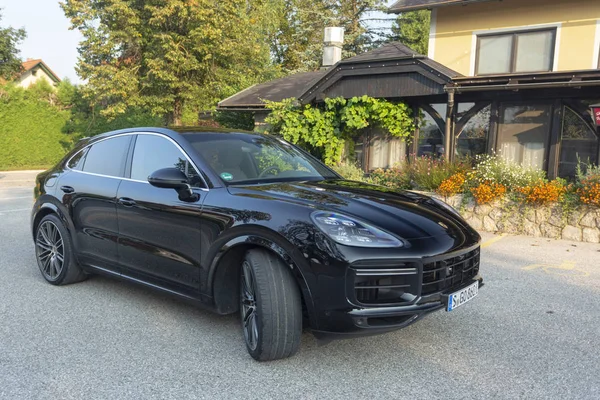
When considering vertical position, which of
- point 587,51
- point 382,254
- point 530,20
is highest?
point 530,20

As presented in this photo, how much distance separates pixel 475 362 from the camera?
336 cm

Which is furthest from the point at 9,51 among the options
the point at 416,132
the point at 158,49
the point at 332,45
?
the point at 416,132

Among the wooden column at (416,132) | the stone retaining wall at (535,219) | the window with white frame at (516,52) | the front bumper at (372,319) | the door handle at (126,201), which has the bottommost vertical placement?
the stone retaining wall at (535,219)

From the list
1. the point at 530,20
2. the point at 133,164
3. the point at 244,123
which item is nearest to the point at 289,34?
the point at 244,123

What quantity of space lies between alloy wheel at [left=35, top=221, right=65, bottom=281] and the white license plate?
12.5 feet

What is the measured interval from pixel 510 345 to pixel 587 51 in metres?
10.4

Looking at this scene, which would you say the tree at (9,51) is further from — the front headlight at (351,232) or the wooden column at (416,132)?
the front headlight at (351,232)

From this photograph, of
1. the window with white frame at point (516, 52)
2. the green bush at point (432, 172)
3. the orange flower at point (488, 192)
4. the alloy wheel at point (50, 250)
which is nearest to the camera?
the alloy wheel at point (50, 250)

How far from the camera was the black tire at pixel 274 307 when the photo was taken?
10.0 feet

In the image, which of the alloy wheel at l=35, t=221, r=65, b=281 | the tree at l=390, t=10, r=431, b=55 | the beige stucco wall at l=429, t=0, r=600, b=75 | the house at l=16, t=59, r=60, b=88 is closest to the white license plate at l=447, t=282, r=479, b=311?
the alloy wheel at l=35, t=221, r=65, b=281

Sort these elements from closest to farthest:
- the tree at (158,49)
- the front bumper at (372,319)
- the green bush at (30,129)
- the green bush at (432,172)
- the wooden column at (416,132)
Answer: the front bumper at (372,319), the green bush at (432,172), the wooden column at (416,132), the tree at (158,49), the green bush at (30,129)

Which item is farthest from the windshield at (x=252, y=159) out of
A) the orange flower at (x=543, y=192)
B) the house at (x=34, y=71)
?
the house at (x=34, y=71)

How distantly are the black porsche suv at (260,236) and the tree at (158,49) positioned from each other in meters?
14.1

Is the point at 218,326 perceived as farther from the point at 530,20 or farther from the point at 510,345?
the point at 530,20
